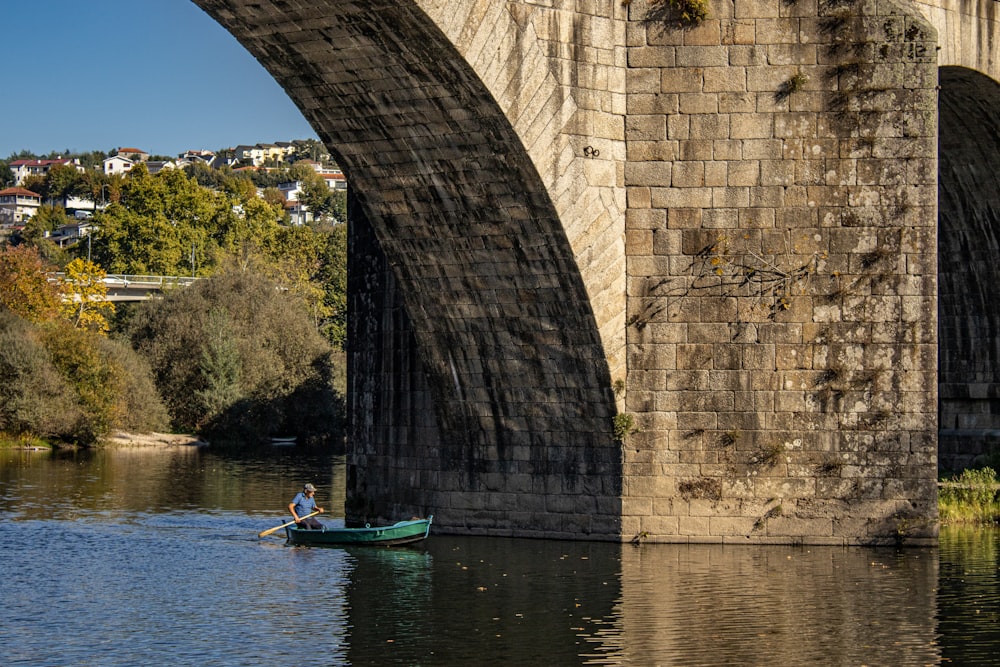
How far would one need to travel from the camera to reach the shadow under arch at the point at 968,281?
26797 millimetres

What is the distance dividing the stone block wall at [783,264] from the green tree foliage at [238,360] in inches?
1348

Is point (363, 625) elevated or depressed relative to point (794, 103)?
depressed

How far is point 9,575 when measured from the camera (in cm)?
1983

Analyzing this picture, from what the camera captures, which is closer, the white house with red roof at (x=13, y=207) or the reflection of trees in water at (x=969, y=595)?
the reflection of trees in water at (x=969, y=595)

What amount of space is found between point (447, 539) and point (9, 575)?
5707 mm

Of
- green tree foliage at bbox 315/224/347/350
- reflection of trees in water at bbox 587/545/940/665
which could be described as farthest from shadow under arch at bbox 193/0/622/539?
green tree foliage at bbox 315/224/347/350

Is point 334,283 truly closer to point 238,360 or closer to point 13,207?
point 238,360

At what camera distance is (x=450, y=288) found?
70.6 ft

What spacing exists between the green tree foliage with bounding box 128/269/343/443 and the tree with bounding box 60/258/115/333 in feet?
26.3

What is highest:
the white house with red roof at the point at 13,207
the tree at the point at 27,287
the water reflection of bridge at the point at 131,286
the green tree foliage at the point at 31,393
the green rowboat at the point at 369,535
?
the white house with red roof at the point at 13,207

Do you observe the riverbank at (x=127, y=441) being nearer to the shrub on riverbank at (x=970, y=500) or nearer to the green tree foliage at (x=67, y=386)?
the green tree foliage at (x=67, y=386)

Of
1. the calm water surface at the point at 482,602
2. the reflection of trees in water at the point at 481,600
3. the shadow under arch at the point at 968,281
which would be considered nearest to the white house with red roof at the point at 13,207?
the shadow under arch at the point at 968,281

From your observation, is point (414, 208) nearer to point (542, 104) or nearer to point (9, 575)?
point (542, 104)

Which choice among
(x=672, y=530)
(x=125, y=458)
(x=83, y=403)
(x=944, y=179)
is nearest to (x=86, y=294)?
(x=83, y=403)
